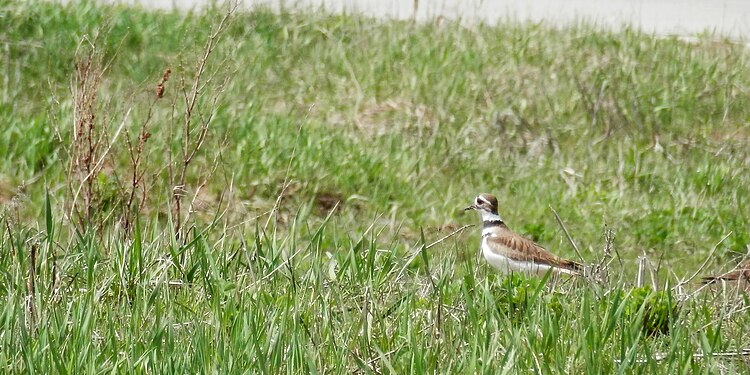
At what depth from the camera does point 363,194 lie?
324 inches

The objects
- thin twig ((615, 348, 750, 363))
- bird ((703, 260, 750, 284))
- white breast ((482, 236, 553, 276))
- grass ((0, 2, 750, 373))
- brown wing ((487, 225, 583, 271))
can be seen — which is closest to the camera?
thin twig ((615, 348, 750, 363))

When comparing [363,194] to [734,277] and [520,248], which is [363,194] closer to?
[520,248]

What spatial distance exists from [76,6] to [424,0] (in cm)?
312

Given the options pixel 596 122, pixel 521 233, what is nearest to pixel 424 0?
pixel 596 122

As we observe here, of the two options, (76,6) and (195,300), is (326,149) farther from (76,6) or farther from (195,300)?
(195,300)

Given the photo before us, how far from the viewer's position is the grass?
3959 mm

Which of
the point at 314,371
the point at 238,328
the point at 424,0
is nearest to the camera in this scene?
the point at 314,371

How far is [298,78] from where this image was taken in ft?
32.1

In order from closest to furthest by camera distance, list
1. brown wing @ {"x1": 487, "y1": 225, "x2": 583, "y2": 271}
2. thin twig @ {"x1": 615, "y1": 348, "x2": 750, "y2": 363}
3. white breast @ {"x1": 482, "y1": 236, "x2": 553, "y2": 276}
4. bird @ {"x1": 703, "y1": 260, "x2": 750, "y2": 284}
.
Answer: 1. thin twig @ {"x1": 615, "y1": 348, "x2": 750, "y2": 363}
2. bird @ {"x1": 703, "y1": 260, "x2": 750, "y2": 284}
3. white breast @ {"x1": 482, "y1": 236, "x2": 553, "y2": 276}
4. brown wing @ {"x1": 487, "y1": 225, "x2": 583, "y2": 271}

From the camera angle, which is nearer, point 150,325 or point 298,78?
point 150,325

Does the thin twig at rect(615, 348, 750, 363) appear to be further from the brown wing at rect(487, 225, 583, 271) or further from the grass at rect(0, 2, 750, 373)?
the brown wing at rect(487, 225, 583, 271)

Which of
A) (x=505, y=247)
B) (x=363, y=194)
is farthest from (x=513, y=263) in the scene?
(x=363, y=194)

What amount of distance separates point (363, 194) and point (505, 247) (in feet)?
4.03

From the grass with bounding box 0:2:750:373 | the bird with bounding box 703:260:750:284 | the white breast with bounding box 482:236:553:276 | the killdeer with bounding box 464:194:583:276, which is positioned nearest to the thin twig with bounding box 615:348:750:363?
the grass with bounding box 0:2:750:373
